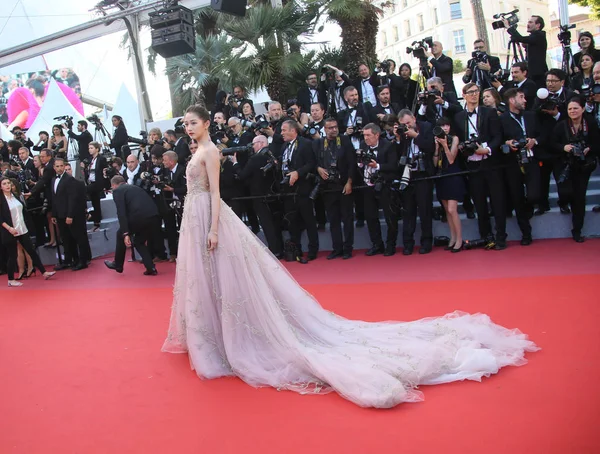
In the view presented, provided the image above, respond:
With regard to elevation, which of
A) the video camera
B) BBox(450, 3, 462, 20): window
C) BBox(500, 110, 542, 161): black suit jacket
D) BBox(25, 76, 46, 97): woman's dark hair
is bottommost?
BBox(500, 110, 542, 161): black suit jacket

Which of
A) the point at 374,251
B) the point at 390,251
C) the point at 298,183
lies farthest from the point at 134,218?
the point at 390,251

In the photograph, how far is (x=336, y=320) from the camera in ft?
15.6

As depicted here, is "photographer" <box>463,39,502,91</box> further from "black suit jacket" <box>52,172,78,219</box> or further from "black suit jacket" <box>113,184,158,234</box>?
"black suit jacket" <box>52,172,78,219</box>

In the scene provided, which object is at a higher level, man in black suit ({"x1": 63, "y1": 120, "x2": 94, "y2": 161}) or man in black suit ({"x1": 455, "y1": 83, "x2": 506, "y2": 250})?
man in black suit ({"x1": 63, "y1": 120, "x2": 94, "y2": 161})

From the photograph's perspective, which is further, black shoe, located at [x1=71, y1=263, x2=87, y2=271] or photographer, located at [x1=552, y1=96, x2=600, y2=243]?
black shoe, located at [x1=71, y1=263, x2=87, y2=271]

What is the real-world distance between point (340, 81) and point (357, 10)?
3.11 metres

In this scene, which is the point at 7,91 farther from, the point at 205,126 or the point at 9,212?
the point at 205,126

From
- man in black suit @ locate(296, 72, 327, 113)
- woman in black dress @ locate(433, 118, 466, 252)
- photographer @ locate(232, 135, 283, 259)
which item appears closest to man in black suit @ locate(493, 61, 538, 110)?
woman in black dress @ locate(433, 118, 466, 252)

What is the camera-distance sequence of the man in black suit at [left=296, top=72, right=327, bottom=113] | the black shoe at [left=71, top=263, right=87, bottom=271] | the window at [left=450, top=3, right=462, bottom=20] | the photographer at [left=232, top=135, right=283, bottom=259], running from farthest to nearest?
the window at [left=450, top=3, right=462, bottom=20] < the man in black suit at [left=296, top=72, right=327, bottom=113] < the black shoe at [left=71, top=263, right=87, bottom=271] < the photographer at [left=232, top=135, right=283, bottom=259]

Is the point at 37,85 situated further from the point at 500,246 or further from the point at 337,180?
the point at 500,246

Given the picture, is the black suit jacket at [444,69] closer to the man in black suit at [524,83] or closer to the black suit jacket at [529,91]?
the man in black suit at [524,83]

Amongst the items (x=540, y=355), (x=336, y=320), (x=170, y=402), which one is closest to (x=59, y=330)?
(x=170, y=402)

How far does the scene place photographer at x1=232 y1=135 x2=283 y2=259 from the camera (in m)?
8.53

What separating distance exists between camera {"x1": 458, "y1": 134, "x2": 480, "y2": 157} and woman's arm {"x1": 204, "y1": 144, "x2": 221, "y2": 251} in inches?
155
